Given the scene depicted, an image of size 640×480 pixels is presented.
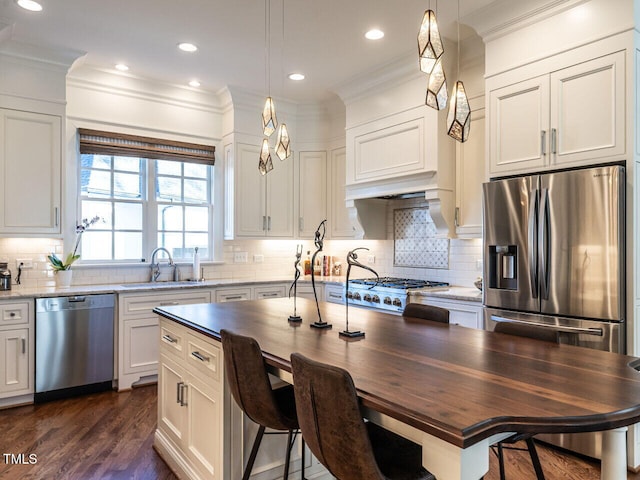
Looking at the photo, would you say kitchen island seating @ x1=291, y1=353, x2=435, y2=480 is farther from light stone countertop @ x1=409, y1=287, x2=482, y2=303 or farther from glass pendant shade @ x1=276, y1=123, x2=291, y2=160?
light stone countertop @ x1=409, y1=287, x2=482, y2=303

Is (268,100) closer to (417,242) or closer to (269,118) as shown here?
(269,118)

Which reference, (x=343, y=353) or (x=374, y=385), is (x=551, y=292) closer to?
(x=343, y=353)

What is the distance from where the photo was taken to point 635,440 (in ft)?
8.41

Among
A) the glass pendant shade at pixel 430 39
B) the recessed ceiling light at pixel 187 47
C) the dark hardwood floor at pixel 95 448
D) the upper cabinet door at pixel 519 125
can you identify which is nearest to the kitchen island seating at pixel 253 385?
the dark hardwood floor at pixel 95 448

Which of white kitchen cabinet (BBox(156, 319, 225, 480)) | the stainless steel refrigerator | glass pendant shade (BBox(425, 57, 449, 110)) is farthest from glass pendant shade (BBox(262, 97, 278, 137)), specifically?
the stainless steel refrigerator

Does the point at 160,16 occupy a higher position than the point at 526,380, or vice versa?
the point at 160,16

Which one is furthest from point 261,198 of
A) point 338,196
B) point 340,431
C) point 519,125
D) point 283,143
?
point 340,431

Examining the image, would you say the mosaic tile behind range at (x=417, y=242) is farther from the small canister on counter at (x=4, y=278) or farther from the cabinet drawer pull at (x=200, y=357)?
the small canister on counter at (x=4, y=278)

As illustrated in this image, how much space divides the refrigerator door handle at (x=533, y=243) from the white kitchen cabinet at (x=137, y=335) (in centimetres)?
304

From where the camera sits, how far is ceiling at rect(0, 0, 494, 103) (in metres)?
3.17

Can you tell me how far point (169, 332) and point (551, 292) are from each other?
237cm

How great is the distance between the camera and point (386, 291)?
3.96 metres

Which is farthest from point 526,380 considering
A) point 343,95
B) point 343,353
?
point 343,95

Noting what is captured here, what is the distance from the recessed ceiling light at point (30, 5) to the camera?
3093mm
